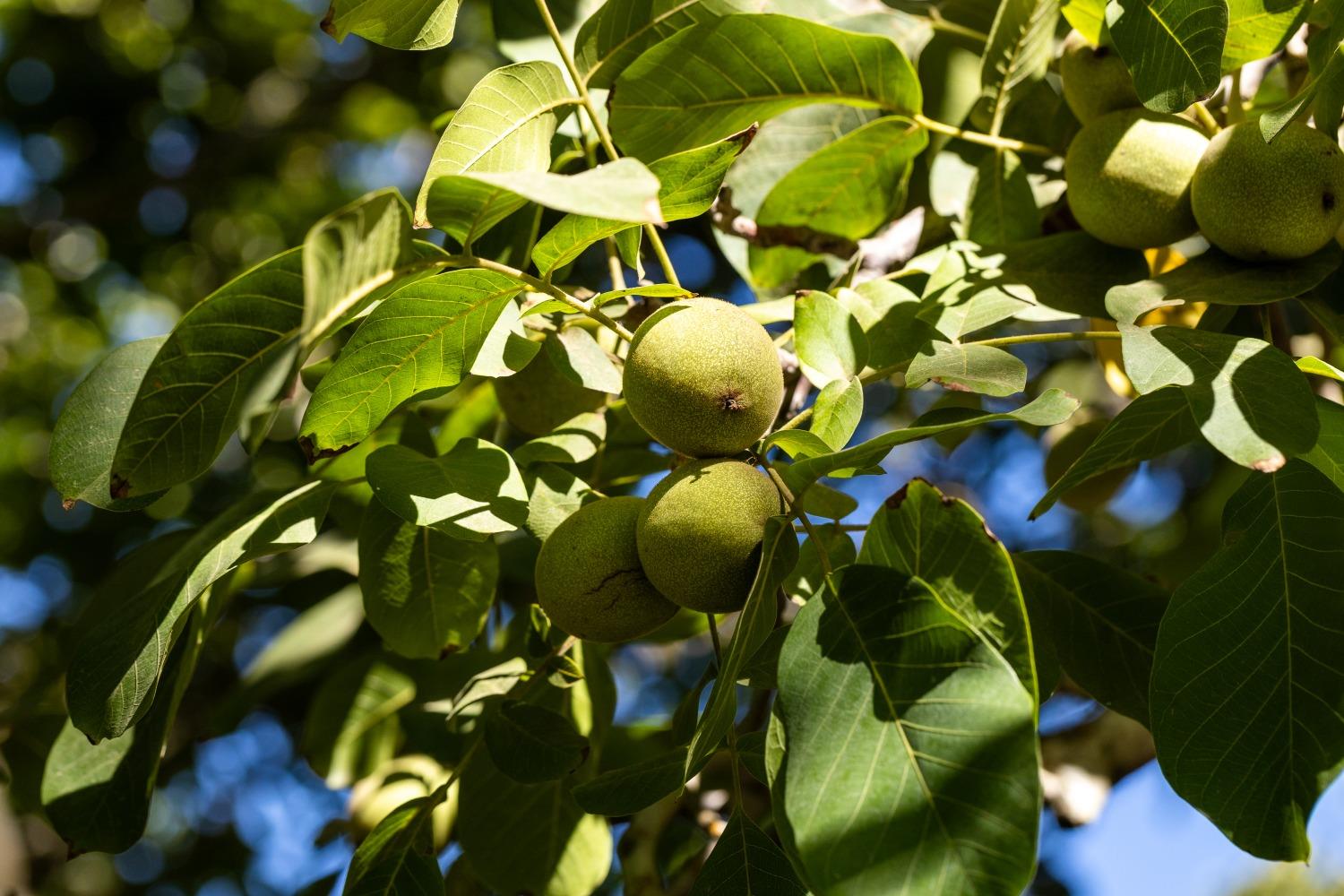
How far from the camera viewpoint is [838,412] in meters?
0.91

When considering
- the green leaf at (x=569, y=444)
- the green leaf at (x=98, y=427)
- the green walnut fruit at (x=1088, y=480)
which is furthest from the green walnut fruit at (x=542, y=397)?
the green walnut fruit at (x=1088, y=480)

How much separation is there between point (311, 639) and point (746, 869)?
1.02 m

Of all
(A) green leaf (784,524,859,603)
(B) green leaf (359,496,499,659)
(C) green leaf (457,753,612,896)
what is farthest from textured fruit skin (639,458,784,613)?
(C) green leaf (457,753,612,896)

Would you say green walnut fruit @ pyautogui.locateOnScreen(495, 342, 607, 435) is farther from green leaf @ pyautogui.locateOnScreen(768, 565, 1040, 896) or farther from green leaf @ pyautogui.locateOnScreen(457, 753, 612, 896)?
green leaf @ pyautogui.locateOnScreen(768, 565, 1040, 896)

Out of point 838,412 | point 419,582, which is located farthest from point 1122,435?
point 419,582

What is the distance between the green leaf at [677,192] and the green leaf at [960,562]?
294 mm

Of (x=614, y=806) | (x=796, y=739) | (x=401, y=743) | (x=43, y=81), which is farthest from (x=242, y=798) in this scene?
(x=796, y=739)

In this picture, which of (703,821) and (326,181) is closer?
(703,821)

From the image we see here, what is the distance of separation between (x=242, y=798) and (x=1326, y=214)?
2.95 meters

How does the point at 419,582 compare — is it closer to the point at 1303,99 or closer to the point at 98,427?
the point at 98,427

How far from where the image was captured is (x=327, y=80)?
3.44 meters

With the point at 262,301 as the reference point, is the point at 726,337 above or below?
below

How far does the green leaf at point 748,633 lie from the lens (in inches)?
31.6

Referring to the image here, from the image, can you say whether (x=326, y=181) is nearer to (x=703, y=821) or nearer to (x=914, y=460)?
(x=914, y=460)
